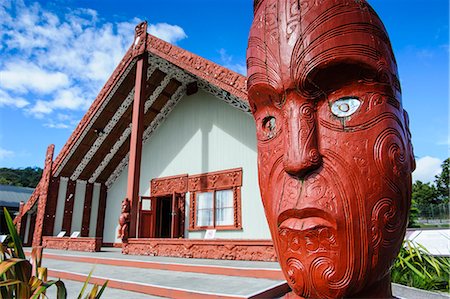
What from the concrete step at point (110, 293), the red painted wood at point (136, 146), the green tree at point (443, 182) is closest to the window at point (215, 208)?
the red painted wood at point (136, 146)

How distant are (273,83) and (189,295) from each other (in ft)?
6.81

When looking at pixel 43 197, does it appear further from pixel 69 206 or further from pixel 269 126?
pixel 269 126

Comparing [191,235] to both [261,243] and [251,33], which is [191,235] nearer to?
[261,243]

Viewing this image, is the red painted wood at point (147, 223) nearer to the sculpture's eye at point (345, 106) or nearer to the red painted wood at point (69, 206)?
the red painted wood at point (69, 206)

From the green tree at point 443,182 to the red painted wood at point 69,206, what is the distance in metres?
23.9

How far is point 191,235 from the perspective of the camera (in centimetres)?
777

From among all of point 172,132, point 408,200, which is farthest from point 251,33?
point 172,132

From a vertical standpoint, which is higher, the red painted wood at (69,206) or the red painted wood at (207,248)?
the red painted wood at (69,206)

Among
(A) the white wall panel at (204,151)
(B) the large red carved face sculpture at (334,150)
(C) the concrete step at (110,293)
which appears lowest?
(C) the concrete step at (110,293)

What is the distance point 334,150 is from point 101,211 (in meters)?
9.87

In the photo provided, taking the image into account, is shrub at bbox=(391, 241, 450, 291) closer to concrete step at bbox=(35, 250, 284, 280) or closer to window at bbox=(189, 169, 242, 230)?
concrete step at bbox=(35, 250, 284, 280)

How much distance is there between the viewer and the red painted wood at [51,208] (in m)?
8.59

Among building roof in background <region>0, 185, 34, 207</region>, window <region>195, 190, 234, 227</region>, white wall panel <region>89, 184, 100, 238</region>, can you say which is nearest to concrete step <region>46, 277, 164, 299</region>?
window <region>195, 190, 234, 227</region>

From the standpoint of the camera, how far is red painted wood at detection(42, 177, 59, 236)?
338 inches
